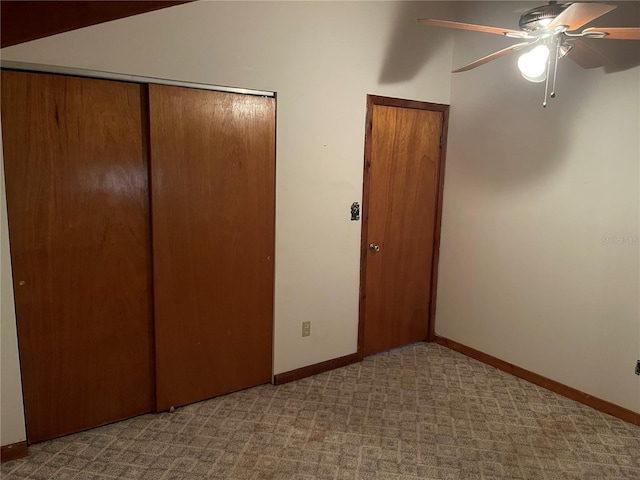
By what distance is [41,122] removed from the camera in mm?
2088

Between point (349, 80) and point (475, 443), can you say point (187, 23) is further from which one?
point (475, 443)

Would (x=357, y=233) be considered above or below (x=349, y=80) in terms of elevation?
below

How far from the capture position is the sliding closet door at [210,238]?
2.43 meters

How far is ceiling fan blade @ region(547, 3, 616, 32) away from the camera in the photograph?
5.37 feet

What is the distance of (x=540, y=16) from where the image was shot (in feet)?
6.38

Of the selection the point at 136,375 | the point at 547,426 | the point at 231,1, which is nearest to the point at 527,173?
the point at 547,426

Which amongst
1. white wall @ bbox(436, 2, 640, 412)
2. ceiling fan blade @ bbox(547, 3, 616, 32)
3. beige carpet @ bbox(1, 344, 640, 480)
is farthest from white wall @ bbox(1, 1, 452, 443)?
ceiling fan blade @ bbox(547, 3, 616, 32)

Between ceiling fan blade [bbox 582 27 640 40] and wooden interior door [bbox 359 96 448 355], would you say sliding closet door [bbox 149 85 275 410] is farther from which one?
ceiling fan blade [bbox 582 27 640 40]

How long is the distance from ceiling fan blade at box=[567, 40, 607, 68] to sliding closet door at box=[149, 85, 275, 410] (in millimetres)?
1622

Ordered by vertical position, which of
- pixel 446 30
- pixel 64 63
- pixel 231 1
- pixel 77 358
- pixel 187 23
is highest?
pixel 446 30

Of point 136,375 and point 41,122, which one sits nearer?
point 41,122

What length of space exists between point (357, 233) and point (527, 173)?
3.98ft

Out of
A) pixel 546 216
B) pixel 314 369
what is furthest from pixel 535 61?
pixel 314 369

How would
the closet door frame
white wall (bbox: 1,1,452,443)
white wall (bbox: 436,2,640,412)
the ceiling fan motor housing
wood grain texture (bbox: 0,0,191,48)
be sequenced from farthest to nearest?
white wall (bbox: 436,2,640,412) → white wall (bbox: 1,1,452,443) → the closet door frame → the ceiling fan motor housing → wood grain texture (bbox: 0,0,191,48)
